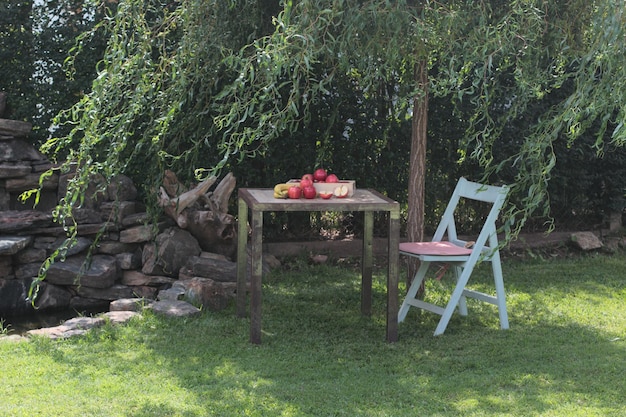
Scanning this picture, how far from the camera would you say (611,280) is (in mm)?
7590

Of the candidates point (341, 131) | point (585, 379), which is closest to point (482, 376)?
point (585, 379)

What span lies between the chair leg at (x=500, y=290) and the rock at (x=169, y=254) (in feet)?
8.76

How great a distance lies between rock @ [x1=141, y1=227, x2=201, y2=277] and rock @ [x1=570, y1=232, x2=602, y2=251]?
13.1 feet

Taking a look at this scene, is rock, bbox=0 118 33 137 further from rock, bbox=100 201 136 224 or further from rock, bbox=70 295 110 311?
rock, bbox=70 295 110 311

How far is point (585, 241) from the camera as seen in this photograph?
29.3 feet

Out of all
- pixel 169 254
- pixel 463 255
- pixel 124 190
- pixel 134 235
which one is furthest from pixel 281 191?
pixel 124 190

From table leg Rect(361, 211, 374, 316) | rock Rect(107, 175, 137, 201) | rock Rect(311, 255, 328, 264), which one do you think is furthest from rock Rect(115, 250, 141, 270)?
table leg Rect(361, 211, 374, 316)

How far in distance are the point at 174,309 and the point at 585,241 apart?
15.5 ft

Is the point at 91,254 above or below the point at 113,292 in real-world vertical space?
above

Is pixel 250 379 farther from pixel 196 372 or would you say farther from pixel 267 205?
pixel 267 205

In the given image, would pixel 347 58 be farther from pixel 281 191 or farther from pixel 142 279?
pixel 142 279

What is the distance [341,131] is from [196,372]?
4112 millimetres

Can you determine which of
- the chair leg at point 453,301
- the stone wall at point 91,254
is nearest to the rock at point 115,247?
the stone wall at point 91,254

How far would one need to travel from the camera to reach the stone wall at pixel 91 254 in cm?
708
